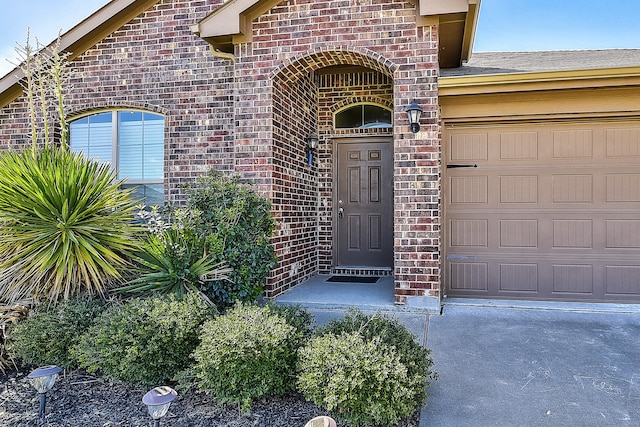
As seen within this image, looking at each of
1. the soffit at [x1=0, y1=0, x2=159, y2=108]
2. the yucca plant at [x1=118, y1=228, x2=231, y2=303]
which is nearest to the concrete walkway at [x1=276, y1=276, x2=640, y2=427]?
the yucca plant at [x1=118, y1=228, x2=231, y2=303]

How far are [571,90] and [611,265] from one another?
216cm

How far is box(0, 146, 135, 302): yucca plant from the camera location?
152 inches

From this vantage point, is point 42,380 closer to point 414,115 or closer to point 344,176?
point 414,115

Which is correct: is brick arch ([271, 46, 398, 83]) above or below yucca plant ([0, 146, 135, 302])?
above

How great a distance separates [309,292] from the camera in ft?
19.2

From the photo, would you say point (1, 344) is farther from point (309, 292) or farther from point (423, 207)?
point (423, 207)

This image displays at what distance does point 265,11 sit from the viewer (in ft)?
18.3

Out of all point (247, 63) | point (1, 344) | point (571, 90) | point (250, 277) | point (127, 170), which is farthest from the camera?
point (127, 170)

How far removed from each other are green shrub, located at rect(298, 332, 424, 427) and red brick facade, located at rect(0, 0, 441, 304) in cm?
265

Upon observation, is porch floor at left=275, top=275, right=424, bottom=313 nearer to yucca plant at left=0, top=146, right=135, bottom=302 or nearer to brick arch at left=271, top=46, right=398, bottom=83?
yucca plant at left=0, top=146, right=135, bottom=302

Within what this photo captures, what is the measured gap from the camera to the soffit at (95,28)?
21.2 feet

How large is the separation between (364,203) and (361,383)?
488cm

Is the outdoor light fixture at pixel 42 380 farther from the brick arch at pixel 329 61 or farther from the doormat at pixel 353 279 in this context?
the doormat at pixel 353 279

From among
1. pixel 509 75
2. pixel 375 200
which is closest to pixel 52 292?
pixel 375 200
